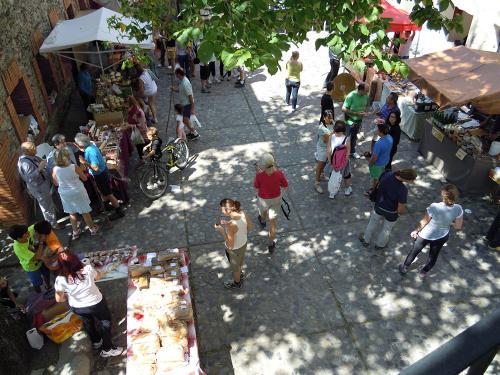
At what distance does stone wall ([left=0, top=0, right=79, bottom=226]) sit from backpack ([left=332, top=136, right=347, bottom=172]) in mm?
5979

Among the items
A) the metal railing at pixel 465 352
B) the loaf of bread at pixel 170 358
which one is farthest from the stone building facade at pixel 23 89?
the metal railing at pixel 465 352

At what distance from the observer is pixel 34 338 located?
580cm

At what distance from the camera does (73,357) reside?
18.5 feet

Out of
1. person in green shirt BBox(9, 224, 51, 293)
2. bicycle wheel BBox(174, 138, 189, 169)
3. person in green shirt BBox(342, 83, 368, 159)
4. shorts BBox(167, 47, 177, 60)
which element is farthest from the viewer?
shorts BBox(167, 47, 177, 60)

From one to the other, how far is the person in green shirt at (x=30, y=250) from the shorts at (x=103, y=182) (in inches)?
76.1

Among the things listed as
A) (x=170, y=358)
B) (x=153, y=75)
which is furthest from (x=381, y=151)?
(x=153, y=75)

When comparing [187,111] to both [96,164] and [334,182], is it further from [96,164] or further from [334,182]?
[334,182]

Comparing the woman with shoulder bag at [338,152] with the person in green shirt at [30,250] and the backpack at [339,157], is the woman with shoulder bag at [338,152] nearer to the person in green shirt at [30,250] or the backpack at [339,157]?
the backpack at [339,157]

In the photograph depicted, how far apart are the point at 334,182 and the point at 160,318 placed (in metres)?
4.44

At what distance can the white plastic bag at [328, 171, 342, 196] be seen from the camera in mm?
8258

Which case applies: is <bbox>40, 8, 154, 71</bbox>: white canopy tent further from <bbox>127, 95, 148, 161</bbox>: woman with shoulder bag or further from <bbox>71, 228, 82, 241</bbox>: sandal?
<bbox>71, 228, 82, 241</bbox>: sandal

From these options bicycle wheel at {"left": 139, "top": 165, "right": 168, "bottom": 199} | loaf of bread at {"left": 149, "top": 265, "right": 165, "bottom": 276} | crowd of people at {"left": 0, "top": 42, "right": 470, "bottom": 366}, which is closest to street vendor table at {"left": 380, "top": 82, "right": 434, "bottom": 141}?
crowd of people at {"left": 0, "top": 42, "right": 470, "bottom": 366}

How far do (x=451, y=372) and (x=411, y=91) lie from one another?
11.4 meters

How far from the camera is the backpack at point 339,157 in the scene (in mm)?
7742
